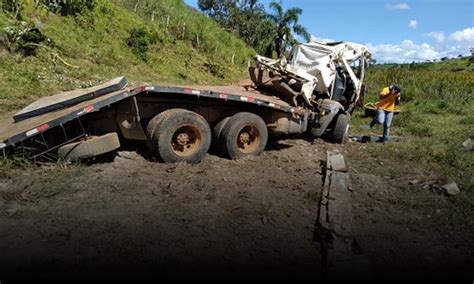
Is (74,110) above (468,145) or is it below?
above

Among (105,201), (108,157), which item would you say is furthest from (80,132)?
(105,201)

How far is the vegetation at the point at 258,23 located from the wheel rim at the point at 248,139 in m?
30.9

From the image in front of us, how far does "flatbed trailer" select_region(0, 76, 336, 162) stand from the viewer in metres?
6.12

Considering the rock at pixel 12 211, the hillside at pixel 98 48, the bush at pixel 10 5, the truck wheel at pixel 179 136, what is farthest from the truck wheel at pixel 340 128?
the bush at pixel 10 5

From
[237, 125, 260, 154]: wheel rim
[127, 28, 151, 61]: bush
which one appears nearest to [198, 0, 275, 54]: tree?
[127, 28, 151, 61]: bush

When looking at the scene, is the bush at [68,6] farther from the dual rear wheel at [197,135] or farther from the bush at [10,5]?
the dual rear wheel at [197,135]

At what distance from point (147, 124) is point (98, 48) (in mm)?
11348

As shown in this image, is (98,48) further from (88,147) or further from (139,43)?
(88,147)

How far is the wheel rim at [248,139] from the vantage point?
25.7ft

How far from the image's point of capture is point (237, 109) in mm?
7848

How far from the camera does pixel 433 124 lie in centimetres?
1340

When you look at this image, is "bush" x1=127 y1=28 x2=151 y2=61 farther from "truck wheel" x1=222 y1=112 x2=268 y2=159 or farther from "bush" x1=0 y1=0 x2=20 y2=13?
"truck wheel" x1=222 y1=112 x2=268 y2=159

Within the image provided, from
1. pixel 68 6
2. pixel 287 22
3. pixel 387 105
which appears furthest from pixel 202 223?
pixel 287 22

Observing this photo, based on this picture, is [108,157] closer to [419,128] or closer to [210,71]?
[419,128]
